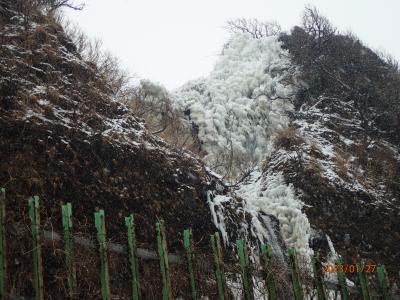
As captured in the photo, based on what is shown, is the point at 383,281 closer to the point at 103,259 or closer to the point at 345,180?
the point at 103,259

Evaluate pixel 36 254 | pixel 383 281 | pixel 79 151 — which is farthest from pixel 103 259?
pixel 383 281

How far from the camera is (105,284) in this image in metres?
4.13

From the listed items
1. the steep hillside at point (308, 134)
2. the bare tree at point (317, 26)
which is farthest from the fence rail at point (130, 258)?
the bare tree at point (317, 26)

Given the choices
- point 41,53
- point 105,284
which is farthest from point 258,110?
point 105,284

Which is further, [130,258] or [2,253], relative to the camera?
[130,258]

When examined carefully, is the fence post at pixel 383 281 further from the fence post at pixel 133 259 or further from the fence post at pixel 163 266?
the fence post at pixel 133 259

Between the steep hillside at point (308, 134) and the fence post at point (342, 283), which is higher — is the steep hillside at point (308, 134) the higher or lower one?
the higher one

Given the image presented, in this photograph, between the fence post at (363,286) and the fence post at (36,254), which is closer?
the fence post at (36,254)

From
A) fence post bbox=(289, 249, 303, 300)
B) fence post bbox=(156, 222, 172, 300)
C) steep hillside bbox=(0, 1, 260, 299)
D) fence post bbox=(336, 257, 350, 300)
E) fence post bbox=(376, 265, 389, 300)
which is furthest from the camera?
fence post bbox=(376, 265, 389, 300)

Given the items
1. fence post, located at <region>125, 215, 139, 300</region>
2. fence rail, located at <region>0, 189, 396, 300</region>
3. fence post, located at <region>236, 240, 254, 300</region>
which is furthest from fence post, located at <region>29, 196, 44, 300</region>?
fence post, located at <region>236, 240, 254, 300</region>

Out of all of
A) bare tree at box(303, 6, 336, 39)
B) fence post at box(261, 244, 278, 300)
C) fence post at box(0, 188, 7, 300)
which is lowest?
fence post at box(261, 244, 278, 300)

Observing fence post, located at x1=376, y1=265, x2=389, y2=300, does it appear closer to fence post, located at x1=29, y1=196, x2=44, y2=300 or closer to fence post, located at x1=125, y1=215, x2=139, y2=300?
fence post, located at x1=125, y1=215, x2=139, y2=300

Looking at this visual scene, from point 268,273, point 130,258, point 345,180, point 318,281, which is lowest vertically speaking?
point 318,281

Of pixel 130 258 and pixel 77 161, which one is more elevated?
pixel 77 161
